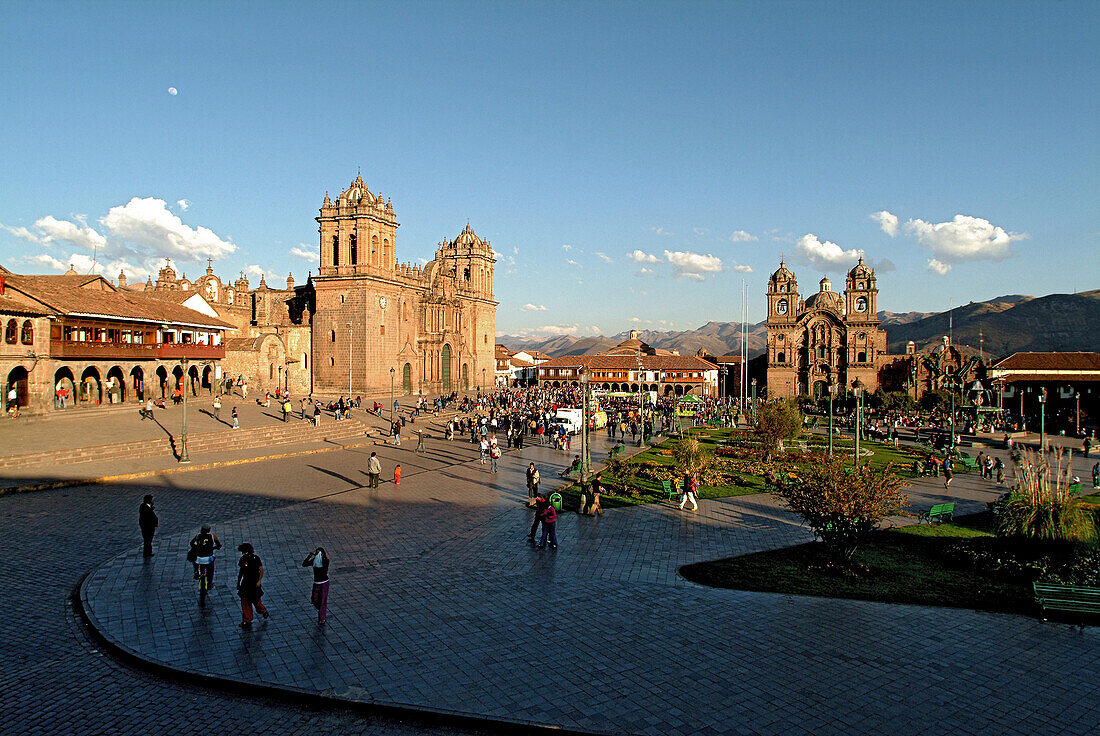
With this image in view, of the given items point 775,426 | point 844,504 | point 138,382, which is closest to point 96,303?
point 138,382

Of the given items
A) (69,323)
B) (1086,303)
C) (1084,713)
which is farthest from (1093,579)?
(1086,303)

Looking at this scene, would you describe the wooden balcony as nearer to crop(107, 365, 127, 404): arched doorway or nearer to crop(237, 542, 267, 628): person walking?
crop(107, 365, 127, 404): arched doorway

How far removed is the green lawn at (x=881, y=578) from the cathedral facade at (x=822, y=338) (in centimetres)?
6618

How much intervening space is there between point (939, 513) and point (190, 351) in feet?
A: 131

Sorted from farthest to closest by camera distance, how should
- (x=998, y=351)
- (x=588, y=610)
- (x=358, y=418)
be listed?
(x=998, y=351) < (x=358, y=418) < (x=588, y=610)

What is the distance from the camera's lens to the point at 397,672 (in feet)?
24.5

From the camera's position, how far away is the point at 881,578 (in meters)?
11.4

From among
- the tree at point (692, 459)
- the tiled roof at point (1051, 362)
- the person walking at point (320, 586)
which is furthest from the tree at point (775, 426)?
the tiled roof at point (1051, 362)

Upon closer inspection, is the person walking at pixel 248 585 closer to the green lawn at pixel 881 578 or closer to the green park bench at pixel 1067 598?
the green lawn at pixel 881 578

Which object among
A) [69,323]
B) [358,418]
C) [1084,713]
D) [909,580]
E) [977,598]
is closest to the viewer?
[1084,713]

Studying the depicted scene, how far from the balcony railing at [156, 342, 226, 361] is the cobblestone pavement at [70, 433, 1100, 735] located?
93.9 feet

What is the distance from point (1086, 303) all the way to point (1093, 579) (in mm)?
151627

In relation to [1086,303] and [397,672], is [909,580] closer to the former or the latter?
[397,672]

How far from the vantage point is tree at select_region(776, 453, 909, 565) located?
455 inches
